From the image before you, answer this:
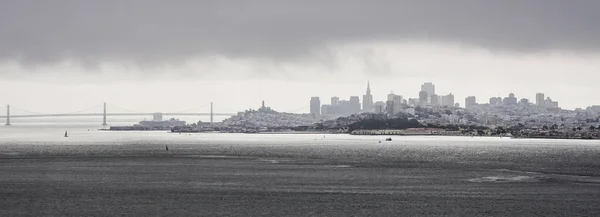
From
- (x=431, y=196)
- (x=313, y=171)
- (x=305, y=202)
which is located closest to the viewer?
(x=305, y=202)

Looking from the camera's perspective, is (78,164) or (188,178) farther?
(78,164)

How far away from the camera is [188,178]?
72.0m

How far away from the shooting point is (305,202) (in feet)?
173

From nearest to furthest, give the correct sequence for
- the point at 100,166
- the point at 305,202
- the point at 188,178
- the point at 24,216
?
the point at 24,216 → the point at 305,202 → the point at 188,178 → the point at 100,166

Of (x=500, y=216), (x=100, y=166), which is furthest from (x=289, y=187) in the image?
(x=100, y=166)

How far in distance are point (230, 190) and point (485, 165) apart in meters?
42.6

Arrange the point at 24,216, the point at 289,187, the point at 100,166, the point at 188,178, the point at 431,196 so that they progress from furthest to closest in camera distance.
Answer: the point at 100,166 < the point at 188,178 < the point at 289,187 < the point at 431,196 < the point at 24,216

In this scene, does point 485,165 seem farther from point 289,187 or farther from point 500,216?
point 500,216

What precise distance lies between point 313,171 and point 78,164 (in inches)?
1171

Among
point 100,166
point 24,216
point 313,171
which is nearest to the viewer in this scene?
point 24,216

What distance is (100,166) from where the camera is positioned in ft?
295

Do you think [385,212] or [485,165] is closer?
[385,212]

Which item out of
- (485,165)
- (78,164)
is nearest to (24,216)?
(78,164)

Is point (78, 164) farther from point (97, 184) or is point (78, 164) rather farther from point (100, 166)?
point (97, 184)
